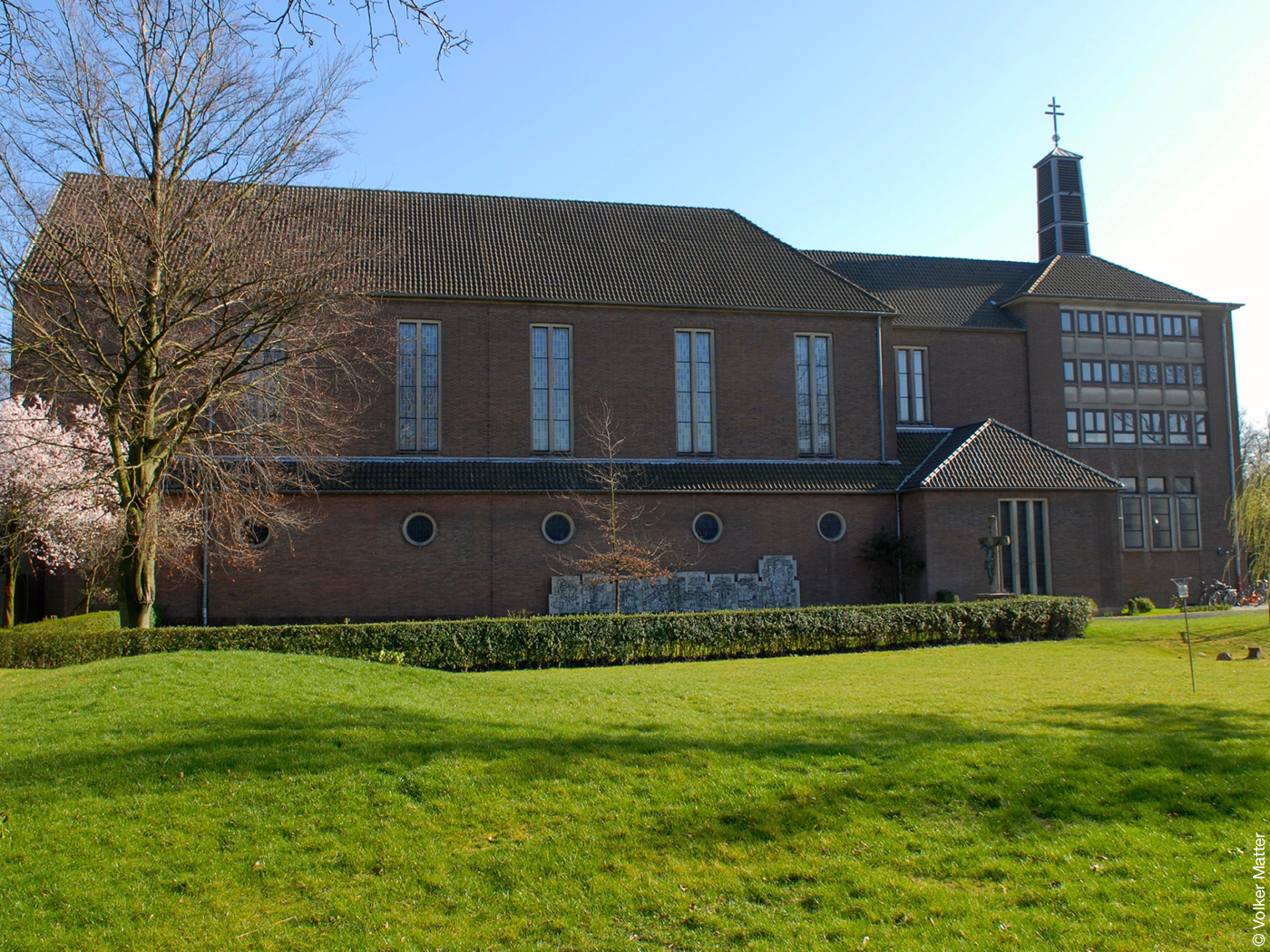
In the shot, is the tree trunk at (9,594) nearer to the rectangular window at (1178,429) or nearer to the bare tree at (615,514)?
the bare tree at (615,514)

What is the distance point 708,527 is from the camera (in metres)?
29.8

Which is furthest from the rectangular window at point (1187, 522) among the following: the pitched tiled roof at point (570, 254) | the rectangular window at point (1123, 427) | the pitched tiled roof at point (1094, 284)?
the pitched tiled roof at point (570, 254)

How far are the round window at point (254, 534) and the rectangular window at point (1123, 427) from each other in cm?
3310

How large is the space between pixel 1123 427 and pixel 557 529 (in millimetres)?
25361

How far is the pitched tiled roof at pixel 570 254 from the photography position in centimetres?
3034

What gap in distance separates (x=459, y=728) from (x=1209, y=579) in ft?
123

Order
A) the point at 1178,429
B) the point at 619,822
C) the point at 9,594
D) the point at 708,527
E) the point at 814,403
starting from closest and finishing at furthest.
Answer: the point at 619,822
the point at 9,594
the point at 708,527
the point at 814,403
the point at 1178,429

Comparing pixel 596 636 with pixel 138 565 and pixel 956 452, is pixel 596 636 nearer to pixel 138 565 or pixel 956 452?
pixel 138 565

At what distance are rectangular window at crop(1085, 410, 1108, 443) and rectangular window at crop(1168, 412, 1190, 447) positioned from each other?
316cm

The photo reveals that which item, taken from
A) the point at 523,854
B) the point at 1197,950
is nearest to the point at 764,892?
the point at 523,854

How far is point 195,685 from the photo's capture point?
1236 cm

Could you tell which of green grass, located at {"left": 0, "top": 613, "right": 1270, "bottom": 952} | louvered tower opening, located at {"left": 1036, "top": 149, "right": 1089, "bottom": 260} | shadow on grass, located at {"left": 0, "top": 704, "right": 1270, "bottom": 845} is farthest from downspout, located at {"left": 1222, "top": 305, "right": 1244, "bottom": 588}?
shadow on grass, located at {"left": 0, "top": 704, "right": 1270, "bottom": 845}

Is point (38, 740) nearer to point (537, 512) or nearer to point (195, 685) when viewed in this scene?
point (195, 685)

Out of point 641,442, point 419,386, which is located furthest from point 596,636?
point 419,386
